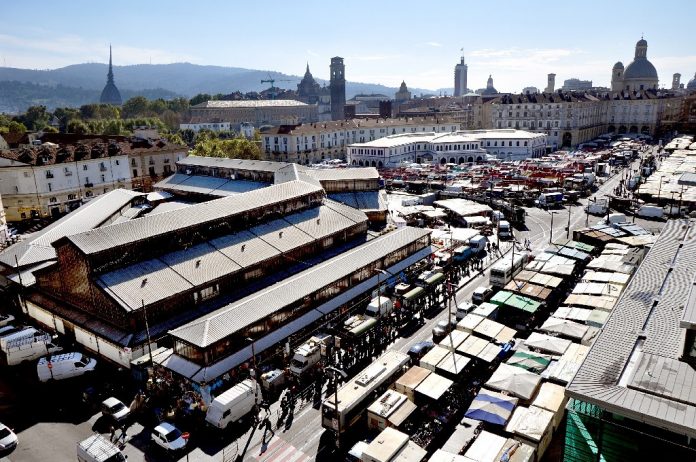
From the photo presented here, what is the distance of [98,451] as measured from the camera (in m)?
22.1

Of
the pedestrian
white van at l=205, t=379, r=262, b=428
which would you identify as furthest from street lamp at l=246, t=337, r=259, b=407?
the pedestrian

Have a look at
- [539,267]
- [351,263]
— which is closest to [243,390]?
[351,263]

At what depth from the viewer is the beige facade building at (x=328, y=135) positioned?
116 metres

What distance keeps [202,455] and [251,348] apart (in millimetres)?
6855

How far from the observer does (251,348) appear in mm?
28812

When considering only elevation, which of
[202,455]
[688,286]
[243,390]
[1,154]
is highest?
[1,154]

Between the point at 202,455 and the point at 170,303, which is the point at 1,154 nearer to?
the point at 170,303

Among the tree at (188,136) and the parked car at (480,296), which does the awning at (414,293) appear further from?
the tree at (188,136)

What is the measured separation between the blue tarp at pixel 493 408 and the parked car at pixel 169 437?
563 inches

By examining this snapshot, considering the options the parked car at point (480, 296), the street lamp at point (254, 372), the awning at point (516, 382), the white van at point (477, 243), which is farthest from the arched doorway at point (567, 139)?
the street lamp at point (254, 372)

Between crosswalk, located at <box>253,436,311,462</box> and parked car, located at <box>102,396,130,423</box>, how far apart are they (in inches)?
314

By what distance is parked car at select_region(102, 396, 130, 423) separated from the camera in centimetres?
2547

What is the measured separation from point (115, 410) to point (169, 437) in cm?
445

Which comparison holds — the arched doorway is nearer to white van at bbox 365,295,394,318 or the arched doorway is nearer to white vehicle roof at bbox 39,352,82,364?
white van at bbox 365,295,394,318
